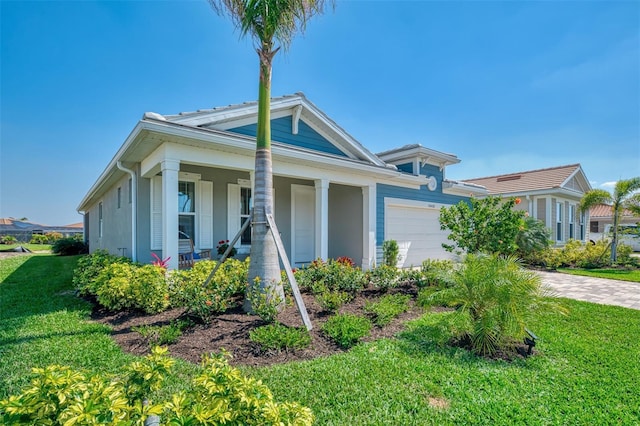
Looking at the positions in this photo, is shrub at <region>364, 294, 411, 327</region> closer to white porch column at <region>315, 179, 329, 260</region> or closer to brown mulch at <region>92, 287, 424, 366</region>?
brown mulch at <region>92, 287, 424, 366</region>

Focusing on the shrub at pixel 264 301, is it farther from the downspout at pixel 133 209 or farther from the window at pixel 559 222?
the window at pixel 559 222

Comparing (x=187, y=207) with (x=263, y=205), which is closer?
(x=263, y=205)

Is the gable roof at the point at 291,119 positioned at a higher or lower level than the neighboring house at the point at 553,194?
higher

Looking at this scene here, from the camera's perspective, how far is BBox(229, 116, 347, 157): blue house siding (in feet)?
28.0

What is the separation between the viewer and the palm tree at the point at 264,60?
4.91 m

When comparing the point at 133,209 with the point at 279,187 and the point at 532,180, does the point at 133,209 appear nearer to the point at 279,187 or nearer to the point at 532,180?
the point at 279,187

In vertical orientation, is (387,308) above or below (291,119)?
below

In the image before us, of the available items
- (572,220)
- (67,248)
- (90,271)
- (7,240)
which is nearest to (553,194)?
(572,220)

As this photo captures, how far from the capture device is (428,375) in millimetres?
3359

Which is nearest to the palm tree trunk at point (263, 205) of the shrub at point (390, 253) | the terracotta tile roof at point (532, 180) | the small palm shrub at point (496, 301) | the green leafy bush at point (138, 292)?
the green leafy bush at point (138, 292)

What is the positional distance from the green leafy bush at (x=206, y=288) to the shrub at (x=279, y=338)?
1.13m

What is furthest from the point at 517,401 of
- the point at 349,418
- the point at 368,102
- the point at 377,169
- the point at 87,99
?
the point at 87,99

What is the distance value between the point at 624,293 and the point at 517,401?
318 inches

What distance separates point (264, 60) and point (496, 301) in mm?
5260
